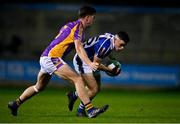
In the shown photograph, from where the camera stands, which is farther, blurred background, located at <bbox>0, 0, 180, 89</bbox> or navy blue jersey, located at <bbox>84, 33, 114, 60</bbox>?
blurred background, located at <bbox>0, 0, 180, 89</bbox>

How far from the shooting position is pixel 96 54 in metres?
14.3

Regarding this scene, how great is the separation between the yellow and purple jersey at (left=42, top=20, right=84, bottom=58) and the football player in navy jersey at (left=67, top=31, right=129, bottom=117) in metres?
0.82

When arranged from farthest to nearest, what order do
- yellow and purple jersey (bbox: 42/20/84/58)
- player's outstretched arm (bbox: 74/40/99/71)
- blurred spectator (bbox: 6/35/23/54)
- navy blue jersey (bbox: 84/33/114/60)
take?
blurred spectator (bbox: 6/35/23/54) → navy blue jersey (bbox: 84/33/114/60) → yellow and purple jersey (bbox: 42/20/84/58) → player's outstretched arm (bbox: 74/40/99/71)

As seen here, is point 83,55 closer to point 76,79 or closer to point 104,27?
point 76,79

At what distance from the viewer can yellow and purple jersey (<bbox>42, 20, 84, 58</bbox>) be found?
13547mm

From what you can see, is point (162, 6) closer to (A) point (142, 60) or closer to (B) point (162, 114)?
(A) point (142, 60)

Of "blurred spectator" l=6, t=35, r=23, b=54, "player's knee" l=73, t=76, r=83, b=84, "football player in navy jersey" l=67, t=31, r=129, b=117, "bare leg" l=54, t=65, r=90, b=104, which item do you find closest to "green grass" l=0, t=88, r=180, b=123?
"bare leg" l=54, t=65, r=90, b=104

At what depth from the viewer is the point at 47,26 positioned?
31.8 metres

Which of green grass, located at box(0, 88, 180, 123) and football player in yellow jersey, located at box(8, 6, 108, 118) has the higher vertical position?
football player in yellow jersey, located at box(8, 6, 108, 118)

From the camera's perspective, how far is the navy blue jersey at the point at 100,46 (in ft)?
47.0

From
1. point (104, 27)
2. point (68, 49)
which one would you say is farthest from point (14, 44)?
point (68, 49)

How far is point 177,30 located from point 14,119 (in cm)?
1930

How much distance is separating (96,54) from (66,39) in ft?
3.12

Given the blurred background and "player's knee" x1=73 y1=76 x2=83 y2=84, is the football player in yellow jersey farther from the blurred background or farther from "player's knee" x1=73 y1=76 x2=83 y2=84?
the blurred background
